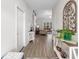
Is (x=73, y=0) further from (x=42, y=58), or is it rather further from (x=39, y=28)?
(x=39, y=28)

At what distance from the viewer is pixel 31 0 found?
5.90 m

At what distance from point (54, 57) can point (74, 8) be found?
2.04 m

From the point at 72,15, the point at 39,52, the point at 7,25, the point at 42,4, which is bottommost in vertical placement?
the point at 39,52

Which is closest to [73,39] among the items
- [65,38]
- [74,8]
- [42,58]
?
[65,38]

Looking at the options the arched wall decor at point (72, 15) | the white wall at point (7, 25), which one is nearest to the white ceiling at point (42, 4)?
the arched wall decor at point (72, 15)

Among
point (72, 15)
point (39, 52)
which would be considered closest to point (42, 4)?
point (39, 52)

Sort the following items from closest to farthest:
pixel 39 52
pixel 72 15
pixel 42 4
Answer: pixel 72 15
pixel 39 52
pixel 42 4

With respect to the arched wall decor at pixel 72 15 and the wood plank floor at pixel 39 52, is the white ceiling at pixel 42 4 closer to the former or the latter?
the arched wall decor at pixel 72 15

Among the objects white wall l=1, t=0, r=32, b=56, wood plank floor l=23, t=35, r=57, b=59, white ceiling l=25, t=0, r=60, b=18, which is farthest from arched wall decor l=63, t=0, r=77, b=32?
white ceiling l=25, t=0, r=60, b=18

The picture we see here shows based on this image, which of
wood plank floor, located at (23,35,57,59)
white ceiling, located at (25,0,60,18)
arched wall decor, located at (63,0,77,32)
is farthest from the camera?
white ceiling, located at (25,0,60,18)

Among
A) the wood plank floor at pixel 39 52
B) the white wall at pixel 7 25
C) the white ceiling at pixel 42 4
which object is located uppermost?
the white ceiling at pixel 42 4

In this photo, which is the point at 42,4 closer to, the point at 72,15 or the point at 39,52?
the point at 39,52

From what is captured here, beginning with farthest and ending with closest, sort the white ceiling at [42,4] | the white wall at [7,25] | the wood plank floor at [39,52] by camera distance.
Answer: the white ceiling at [42,4]
the wood plank floor at [39,52]
the white wall at [7,25]

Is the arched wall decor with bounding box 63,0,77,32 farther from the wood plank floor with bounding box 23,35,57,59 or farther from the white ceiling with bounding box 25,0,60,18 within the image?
the white ceiling with bounding box 25,0,60,18
